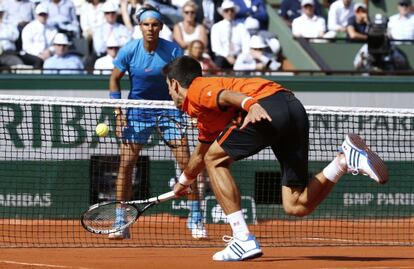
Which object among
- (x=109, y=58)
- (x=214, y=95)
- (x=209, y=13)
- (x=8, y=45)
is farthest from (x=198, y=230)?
(x=209, y=13)

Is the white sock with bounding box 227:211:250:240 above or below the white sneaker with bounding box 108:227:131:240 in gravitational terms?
above

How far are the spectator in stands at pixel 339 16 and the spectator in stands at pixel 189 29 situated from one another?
2487 mm

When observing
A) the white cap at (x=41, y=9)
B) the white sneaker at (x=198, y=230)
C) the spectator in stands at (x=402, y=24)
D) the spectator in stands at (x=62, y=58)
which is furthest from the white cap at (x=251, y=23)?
the white sneaker at (x=198, y=230)

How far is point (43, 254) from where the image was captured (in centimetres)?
943

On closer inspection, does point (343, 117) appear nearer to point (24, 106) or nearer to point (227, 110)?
point (24, 106)

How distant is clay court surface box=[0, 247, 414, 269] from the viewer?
8.38 meters

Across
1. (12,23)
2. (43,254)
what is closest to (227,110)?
(43,254)

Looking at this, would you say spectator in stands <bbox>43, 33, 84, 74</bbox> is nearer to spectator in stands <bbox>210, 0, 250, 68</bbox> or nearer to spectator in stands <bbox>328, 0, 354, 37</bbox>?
spectator in stands <bbox>210, 0, 250, 68</bbox>

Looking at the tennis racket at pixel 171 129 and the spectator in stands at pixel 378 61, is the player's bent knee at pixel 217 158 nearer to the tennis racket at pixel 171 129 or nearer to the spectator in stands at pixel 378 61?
the tennis racket at pixel 171 129

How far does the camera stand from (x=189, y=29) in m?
15.1

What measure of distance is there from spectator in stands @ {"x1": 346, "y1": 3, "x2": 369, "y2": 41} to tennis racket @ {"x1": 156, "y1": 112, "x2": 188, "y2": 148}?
19.9 feet

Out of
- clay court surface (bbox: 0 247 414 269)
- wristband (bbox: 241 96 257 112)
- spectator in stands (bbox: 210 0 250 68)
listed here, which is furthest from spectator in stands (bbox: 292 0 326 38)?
wristband (bbox: 241 96 257 112)

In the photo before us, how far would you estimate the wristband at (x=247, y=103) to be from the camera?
25.2ft

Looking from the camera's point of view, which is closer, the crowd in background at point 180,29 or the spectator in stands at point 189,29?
the crowd in background at point 180,29
